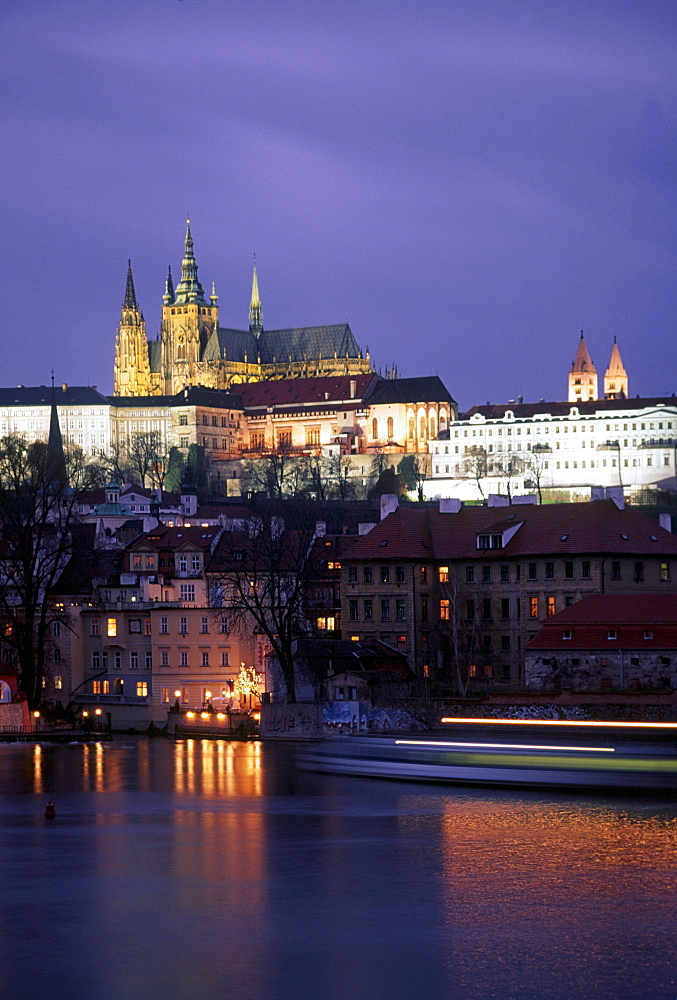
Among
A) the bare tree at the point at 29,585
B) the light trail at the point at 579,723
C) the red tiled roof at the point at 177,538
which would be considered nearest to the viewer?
the light trail at the point at 579,723

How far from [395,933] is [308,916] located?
75.0 inches

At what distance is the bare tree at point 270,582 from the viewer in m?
60.9

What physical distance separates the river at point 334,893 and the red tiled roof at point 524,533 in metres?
18.4

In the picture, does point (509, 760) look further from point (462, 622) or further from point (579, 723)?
point (462, 622)

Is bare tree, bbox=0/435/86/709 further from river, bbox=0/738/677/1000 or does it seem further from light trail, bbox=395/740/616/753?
light trail, bbox=395/740/616/753

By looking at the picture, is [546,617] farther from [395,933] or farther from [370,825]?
[395,933]

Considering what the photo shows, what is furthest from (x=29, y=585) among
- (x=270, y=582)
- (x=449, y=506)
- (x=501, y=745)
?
(x=501, y=745)

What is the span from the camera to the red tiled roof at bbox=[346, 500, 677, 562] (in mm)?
62375

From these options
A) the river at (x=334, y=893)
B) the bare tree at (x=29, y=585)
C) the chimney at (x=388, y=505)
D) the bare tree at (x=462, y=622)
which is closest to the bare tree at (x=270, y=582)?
the chimney at (x=388, y=505)

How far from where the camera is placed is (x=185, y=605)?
67.4 meters

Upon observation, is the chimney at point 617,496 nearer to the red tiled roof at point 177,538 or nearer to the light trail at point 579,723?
the red tiled roof at point 177,538

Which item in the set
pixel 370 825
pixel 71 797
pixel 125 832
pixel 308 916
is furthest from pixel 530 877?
pixel 71 797

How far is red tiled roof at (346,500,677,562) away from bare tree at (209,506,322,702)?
2592 mm

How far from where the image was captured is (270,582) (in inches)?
2467
